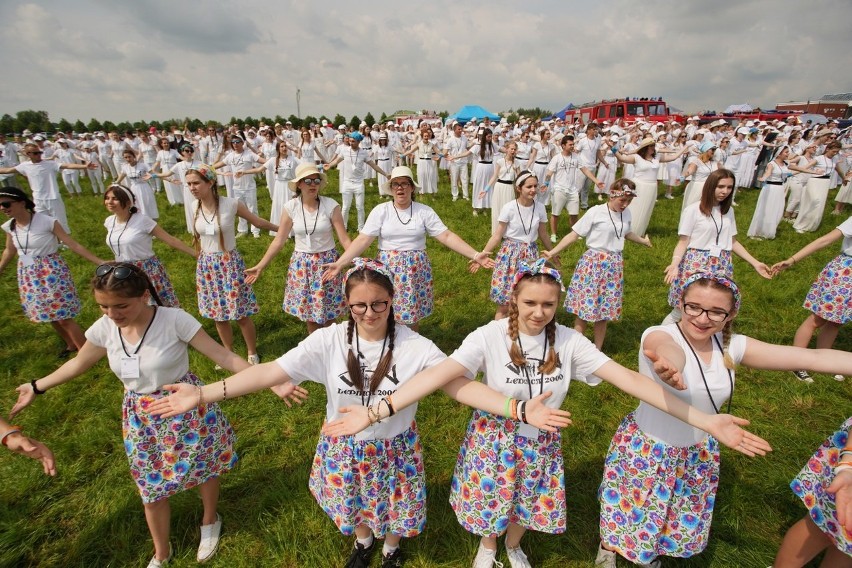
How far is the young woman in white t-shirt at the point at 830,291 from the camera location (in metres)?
4.60

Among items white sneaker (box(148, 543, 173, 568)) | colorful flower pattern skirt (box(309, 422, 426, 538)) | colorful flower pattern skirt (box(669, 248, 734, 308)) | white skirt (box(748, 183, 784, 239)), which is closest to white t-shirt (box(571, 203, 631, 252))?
colorful flower pattern skirt (box(669, 248, 734, 308))

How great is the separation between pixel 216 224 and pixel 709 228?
596 cm

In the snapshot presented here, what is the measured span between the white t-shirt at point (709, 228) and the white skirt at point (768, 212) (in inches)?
280

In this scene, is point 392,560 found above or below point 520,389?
below

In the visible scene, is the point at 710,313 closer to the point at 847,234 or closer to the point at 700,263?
the point at 700,263

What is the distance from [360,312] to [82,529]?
3.03 metres

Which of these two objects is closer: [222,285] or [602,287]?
[222,285]

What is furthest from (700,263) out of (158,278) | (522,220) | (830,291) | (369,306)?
(158,278)

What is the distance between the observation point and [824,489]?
2.32m

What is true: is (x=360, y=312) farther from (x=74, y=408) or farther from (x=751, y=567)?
(x=74, y=408)

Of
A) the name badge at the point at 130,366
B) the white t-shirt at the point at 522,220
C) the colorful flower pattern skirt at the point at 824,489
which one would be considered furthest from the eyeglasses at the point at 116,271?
the white t-shirt at the point at 522,220

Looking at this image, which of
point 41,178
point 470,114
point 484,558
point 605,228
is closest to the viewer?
point 484,558

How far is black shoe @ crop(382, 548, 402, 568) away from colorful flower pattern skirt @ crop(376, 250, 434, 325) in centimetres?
259

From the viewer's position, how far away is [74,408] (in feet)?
15.1
